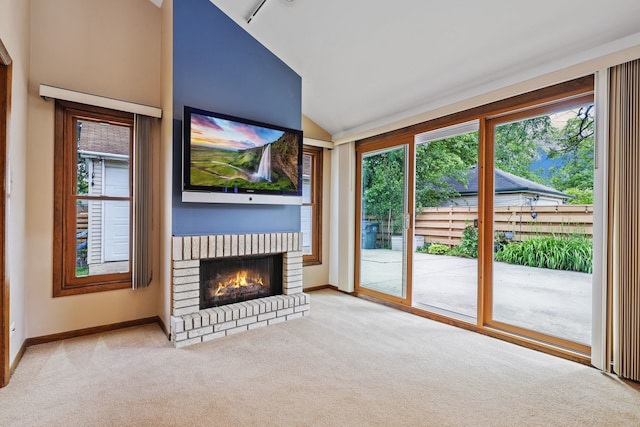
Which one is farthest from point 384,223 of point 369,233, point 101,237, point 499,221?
point 101,237

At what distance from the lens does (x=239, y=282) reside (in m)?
3.55

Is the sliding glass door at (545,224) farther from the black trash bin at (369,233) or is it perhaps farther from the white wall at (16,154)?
the white wall at (16,154)

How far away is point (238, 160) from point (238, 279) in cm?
128

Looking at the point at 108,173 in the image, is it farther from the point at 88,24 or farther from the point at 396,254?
the point at 396,254

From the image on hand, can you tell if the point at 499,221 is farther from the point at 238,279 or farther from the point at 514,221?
the point at 238,279

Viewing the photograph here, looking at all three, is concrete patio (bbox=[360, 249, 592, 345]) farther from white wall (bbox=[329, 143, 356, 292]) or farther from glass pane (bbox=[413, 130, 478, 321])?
white wall (bbox=[329, 143, 356, 292])

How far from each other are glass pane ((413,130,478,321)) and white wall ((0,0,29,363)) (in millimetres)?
3801

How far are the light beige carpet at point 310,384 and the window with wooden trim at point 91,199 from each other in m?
0.63

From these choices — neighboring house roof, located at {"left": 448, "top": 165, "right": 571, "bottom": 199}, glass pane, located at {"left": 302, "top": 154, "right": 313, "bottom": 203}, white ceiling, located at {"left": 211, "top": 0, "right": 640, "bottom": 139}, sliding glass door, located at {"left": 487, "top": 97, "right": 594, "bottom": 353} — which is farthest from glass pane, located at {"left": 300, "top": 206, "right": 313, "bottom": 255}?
sliding glass door, located at {"left": 487, "top": 97, "right": 594, "bottom": 353}

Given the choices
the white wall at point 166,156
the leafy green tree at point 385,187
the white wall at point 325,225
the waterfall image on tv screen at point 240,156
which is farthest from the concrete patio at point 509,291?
the white wall at point 166,156

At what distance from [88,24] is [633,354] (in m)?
5.36

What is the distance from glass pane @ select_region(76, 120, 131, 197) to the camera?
126 inches

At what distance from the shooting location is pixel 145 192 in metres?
3.38

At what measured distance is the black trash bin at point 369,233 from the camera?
455 centimetres
